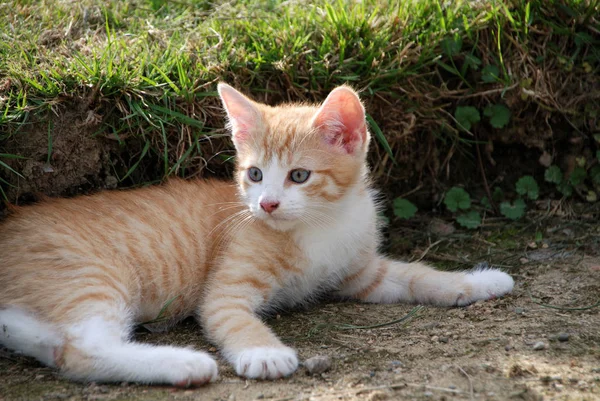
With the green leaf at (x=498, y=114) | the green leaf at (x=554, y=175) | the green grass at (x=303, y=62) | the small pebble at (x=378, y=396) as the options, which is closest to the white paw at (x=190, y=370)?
the small pebble at (x=378, y=396)

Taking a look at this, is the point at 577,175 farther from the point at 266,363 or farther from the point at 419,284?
the point at 266,363

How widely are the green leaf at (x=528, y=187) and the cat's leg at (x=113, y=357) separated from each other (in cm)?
219

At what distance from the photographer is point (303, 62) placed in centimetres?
323

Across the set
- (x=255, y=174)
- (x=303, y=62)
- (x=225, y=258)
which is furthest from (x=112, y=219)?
(x=303, y=62)

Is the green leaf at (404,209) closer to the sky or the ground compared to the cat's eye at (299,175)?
closer to the ground

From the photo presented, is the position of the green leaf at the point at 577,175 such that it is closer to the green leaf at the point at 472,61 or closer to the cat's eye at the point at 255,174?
the green leaf at the point at 472,61

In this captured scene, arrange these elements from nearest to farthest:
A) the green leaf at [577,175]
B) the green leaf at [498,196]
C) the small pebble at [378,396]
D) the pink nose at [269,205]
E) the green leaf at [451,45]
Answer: the small pebble at [378,396]
the pink nose at [269,205]
the green leaf at [451,45]
the green leaf at [577,175]
the green leaf at [498,196]

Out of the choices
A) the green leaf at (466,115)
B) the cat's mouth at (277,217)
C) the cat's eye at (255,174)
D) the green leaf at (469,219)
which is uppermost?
the green leaf at (466,115)

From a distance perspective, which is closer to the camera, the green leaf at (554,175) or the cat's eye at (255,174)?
the cat's eye at (255,174)

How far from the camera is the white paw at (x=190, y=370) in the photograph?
2059mm

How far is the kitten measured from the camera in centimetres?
223

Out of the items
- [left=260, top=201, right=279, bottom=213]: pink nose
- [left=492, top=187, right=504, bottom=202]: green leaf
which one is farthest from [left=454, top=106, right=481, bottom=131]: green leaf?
[left=260, top=201, right=279, bottom=213]: pink nose

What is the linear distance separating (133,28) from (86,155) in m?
0.92

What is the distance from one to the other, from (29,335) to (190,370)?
2.13ft
